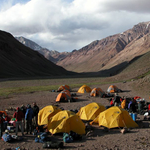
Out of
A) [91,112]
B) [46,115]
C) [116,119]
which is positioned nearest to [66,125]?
[46,115]

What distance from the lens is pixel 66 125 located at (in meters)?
12.2

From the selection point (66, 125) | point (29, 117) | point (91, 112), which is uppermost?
point (29, 117)

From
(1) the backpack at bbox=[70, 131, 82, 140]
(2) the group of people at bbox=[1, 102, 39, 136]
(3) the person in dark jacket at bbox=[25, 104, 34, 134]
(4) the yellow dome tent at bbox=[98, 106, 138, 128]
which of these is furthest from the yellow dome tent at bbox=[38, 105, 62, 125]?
(4) the yellow dome tent at bbox=[98, 106, 138, 128]

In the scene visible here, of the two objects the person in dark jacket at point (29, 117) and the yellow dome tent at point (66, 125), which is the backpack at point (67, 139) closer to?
the yellow dome tent at point (66, 125)

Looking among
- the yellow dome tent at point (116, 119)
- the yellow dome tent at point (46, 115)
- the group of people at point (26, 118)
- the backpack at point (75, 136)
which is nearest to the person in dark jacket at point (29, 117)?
the group of people at point (26, 118)

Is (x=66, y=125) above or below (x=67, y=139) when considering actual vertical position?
above

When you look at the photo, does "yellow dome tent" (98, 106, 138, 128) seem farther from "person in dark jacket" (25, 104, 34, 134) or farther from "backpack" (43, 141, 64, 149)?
"person in dark jacket" (25, 104, 34, 134)

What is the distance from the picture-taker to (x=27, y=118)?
12391 millimetres

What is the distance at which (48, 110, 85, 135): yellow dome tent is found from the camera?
12.2 meters

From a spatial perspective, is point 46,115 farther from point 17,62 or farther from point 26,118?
point 17,62

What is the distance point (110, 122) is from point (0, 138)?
261 inches

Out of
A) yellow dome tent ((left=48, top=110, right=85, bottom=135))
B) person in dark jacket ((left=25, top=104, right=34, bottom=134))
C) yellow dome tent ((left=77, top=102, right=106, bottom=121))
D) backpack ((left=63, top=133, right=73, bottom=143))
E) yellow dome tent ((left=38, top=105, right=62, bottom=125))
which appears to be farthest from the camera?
yellow dome tent ((left=77, top=102, right=106, bottom=121))

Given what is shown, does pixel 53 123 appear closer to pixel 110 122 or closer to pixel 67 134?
pixel 67 134

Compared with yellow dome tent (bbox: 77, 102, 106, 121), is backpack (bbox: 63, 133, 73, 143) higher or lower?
lower
